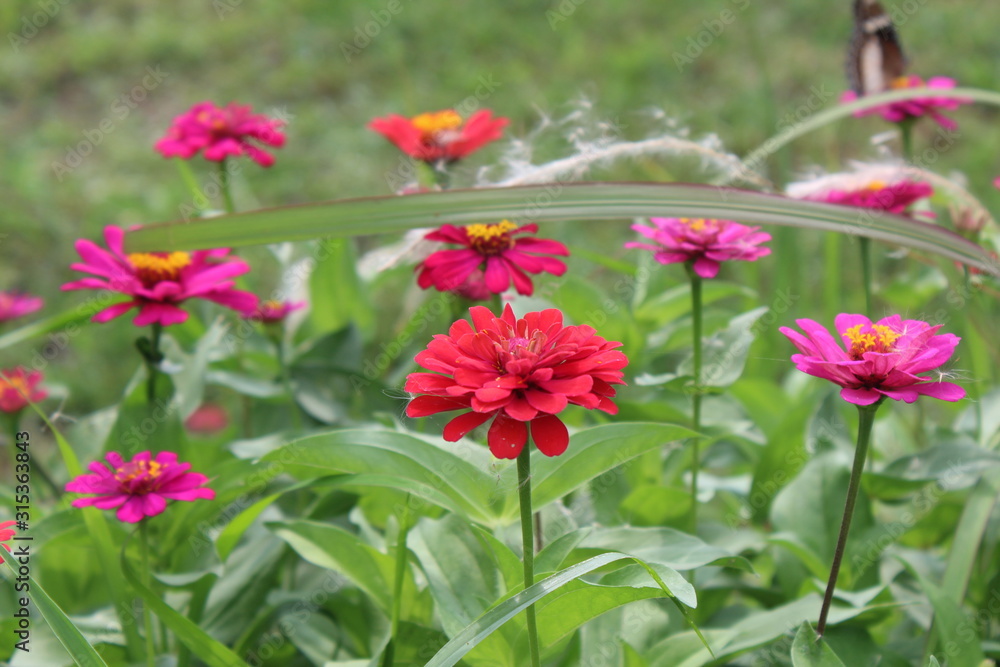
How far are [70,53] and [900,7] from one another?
2.92 meters

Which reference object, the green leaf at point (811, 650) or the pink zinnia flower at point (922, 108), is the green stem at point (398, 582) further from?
the pink zinnia flower at point (922, 108)

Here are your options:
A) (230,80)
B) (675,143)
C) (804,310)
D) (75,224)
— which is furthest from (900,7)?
(75,224)

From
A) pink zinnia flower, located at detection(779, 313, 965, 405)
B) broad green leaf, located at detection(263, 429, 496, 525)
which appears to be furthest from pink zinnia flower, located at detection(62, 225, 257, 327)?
pink zinnia flower, located at detection(779, 313, 965, 405)

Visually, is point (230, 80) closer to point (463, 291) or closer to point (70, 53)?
point (70, 53)

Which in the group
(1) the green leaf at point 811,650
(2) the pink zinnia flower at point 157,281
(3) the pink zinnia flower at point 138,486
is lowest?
(1) the green leaf at point 811,650

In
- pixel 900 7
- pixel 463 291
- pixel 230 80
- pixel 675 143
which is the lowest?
pixel 463 291

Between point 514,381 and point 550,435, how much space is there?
6 centimetres

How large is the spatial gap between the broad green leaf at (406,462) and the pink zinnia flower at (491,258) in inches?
7.2

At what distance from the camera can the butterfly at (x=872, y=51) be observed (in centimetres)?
146

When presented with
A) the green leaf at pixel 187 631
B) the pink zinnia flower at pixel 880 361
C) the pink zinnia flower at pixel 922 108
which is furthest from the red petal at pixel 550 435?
the pink zinnia flower at pixel 922 108

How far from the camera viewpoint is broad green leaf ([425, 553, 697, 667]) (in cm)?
73

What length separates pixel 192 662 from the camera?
108 centimetres

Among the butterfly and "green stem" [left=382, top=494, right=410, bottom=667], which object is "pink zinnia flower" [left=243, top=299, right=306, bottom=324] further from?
the butterfly

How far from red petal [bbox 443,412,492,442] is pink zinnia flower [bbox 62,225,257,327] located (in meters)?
0.47
